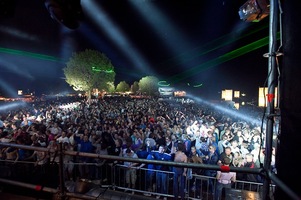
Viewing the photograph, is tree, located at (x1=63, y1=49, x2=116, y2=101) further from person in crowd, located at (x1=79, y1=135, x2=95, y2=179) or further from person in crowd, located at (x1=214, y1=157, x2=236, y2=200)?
person in crowd, located at (x1=214, y1=157, x2=236, y2=200)

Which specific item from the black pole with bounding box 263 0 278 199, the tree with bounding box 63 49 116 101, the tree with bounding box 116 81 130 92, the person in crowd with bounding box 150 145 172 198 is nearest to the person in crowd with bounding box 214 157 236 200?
the person in crowd with bounding box 150 145 172 198

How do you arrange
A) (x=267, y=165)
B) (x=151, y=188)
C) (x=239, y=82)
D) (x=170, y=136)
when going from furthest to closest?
(x=239, y=82), (x=170, y=136), (x=151, y=188), (x=267, y=165)

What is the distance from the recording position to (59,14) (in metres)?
4.10

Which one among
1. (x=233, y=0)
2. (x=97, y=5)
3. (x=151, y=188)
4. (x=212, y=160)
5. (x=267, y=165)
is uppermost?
(x=97, y=5)

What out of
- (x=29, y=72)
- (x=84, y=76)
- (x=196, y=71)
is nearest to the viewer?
(x=84, y=76)

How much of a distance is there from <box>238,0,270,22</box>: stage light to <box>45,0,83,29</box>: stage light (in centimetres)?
299

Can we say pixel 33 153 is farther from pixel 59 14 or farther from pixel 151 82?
pixel 151 82

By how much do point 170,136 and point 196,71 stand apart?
338 ft

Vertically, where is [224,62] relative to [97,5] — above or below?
below

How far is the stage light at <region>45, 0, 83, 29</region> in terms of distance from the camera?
3.98 metres

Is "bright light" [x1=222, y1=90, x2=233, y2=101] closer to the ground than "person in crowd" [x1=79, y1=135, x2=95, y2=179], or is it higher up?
higher up

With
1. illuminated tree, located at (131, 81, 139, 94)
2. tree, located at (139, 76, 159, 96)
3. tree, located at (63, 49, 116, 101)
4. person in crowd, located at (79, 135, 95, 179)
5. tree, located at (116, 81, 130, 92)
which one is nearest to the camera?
person in crowd, located at (79, 135, 95, 179)

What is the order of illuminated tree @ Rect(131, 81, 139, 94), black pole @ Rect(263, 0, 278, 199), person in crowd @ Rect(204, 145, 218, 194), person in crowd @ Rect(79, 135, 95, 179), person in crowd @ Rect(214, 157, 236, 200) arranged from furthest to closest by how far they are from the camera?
illuminated tree @ Rect(131, 81, 139, 94) → person in crowd @ Rect(79, 135, 95, 179) → person in crowd @ Rect(204, 145, 218, 194) → person in crowd @ Rect(214, 157, 236, 200) → black pole @ Rect(263, 0, 278, 199)

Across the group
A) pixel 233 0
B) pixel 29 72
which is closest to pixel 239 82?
pixel 233 0
